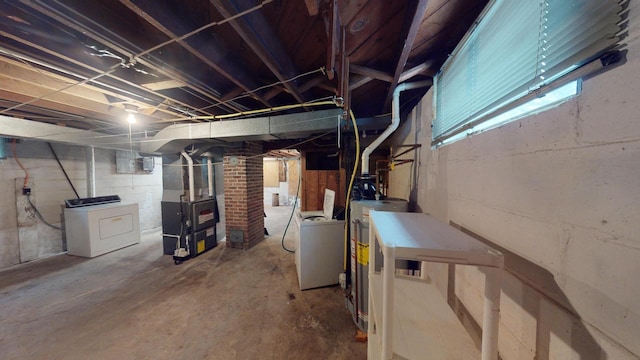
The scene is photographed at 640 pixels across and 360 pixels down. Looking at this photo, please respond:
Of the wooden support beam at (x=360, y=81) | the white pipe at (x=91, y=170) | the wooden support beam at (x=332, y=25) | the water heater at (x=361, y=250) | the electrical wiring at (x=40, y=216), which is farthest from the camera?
the white pipe at (x=91, y=170)

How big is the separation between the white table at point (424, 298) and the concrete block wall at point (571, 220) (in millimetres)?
168

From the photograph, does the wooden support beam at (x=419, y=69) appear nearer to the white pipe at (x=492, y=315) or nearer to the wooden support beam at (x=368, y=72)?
the wooden support beam at (x=368, y=72)

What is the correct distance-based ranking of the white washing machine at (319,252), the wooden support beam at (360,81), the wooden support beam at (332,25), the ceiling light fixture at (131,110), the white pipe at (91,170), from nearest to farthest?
the wooden support beam at (332,25) < the wooden support beam at (360,81) < the ceiling light fixture at (131,110) < the white washing machine at (319,252) < the white pipe at (91,170)

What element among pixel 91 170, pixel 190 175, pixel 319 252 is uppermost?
pixel 91 170

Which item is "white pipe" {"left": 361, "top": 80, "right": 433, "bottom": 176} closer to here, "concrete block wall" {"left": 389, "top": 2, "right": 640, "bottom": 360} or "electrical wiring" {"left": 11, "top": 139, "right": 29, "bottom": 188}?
"concrete block wall" {"left": 389, "top": 2, "right": 640, "bottom": 360}

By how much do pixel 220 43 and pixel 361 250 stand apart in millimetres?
1989

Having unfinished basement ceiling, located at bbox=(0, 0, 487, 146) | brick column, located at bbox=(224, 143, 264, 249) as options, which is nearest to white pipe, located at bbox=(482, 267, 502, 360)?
unfinished basement ceiling, located at bbox=(0, 0, 487, 146)

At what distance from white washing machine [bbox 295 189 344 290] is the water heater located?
605 millimetres

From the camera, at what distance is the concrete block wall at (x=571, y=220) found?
0.42 meters

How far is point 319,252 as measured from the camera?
2.45 metres

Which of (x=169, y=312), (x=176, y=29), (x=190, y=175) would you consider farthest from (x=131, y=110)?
(x=169, y=312)

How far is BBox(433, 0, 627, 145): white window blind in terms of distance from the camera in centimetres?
47

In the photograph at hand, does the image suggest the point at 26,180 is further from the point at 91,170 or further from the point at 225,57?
the point at 225,57

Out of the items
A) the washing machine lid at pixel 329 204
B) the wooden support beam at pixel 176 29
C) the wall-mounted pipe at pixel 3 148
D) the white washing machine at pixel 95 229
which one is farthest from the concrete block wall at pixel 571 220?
the wall-mounted pipe at pixel 3 148
